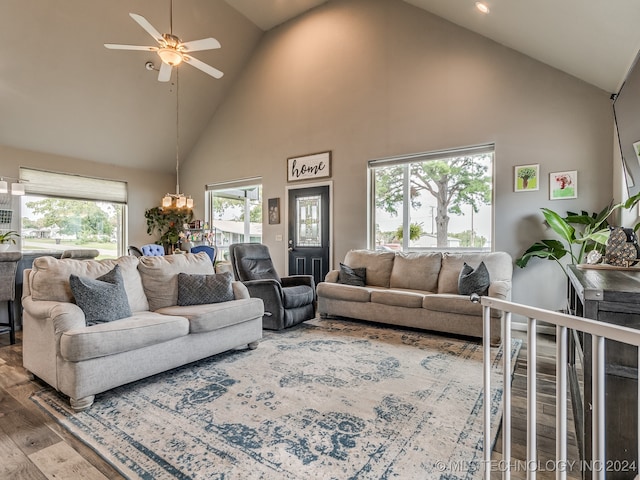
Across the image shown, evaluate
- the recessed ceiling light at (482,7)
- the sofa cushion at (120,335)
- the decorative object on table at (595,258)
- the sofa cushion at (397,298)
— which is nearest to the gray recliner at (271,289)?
the sofa cushion at (397,298)

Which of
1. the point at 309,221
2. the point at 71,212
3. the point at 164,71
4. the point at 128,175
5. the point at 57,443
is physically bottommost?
the point at 57,443

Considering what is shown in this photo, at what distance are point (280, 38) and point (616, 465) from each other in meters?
6.97

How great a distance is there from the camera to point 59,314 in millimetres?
2217

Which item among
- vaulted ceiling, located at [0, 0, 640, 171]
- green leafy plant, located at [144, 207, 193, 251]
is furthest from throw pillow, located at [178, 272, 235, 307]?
green leafy plant, located at [144, 207, 193, 251]

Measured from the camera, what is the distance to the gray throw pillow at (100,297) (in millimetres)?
2443

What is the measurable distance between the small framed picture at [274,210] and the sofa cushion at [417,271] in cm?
256

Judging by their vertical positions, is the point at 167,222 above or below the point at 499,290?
above

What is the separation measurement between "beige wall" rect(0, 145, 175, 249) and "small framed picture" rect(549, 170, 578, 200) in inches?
290

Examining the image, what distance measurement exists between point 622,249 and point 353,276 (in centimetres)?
285

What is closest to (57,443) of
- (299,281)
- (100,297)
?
(100,297)

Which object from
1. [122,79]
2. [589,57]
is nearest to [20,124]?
[122,79]

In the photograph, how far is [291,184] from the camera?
609 centimetres

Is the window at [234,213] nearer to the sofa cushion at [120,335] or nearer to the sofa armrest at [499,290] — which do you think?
the sofa cushion at [120,335]

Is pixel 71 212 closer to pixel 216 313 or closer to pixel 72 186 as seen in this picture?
pixel 72 186
